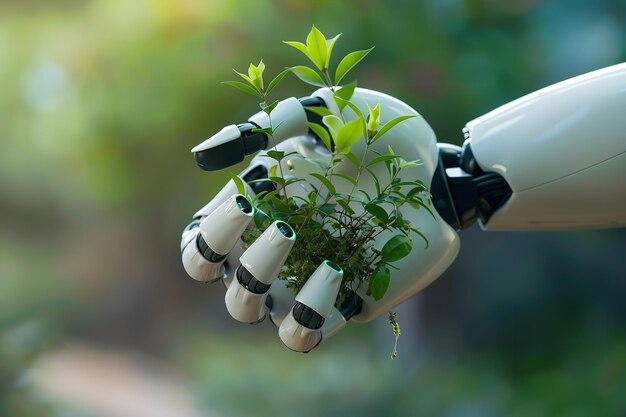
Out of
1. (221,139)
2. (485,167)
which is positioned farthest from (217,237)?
(485,167)

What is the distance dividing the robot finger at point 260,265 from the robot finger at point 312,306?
0.05m

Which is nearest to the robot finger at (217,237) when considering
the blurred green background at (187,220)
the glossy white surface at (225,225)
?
the glossy white surface at (225,225)

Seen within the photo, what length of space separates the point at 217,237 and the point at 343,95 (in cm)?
24

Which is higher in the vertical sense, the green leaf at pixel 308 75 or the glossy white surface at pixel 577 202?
the green leaf at pixel 308 75

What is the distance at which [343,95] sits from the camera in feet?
3.56

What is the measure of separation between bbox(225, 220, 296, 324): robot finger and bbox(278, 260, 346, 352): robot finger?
0.15 ft

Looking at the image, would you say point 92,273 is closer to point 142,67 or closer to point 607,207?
point 142,67

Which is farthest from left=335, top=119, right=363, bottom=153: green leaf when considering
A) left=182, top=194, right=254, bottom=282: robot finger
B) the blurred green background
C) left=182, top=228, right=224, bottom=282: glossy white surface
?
the blurred green background

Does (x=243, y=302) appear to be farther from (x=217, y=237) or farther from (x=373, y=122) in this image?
(x=373, y=122)

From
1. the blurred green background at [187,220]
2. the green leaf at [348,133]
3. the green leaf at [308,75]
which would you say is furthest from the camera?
the blurred green background at [187,220]

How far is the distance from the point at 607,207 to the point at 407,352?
0.93 m

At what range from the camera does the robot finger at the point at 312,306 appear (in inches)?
42.8

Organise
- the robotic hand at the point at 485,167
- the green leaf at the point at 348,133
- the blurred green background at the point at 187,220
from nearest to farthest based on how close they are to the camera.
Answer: the green leaf at the point at 348,133
the robotic hand at the point at 485,167
the blurred green background at the point at 187,220

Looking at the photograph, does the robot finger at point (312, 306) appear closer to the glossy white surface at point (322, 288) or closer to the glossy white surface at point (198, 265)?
the glossy white surface at point (322, 288)
